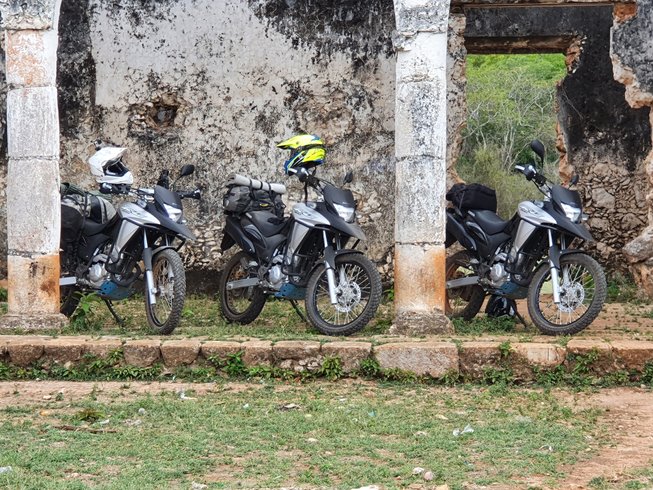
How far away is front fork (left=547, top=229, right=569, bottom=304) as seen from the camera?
793cm

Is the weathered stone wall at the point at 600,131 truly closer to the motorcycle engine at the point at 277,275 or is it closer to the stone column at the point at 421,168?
the stone column at the point at 421,168

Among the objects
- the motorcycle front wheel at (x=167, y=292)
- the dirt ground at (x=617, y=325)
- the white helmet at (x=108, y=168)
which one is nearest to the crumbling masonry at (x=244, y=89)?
the dirt ground at (x=617, y=325)

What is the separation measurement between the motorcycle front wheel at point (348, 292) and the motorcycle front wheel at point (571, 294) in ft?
3.82

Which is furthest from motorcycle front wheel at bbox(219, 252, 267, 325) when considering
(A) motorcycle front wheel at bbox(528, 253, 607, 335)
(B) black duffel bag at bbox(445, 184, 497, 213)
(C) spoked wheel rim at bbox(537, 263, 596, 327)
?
(C) spoked wheel rim at bbox(537, 263, 596, 327)

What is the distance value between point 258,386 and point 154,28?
5191 millimetres

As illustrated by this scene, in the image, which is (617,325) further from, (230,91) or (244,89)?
(230,91)

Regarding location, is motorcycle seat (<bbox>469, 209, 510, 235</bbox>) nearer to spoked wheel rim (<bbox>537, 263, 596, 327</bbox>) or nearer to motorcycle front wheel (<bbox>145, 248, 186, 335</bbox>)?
spoked wheel rim (<bbox>537, 263, 596, 327</bbox>)

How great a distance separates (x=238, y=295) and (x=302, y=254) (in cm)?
105

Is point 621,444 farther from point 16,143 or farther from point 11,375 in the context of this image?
point 16,143

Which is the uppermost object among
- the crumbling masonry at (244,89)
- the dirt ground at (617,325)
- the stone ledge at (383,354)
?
the crumbling masonry at (244,89)

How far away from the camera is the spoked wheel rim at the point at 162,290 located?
8211 millimetres

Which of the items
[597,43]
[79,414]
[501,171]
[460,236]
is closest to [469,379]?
[460,236]

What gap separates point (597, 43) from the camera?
12508 millimetres

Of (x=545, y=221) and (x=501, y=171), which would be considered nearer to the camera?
(x=545, y=221)
